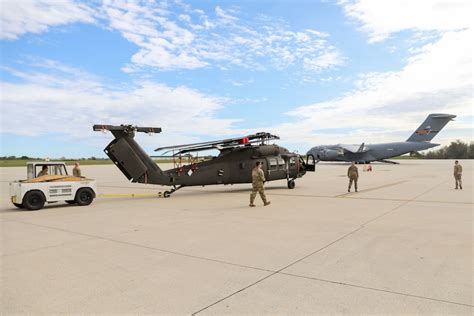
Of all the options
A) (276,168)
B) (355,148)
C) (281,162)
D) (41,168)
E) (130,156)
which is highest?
(355,148)

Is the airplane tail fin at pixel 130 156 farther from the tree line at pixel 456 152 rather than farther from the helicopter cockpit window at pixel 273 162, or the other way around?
the tree line at pixel 456 152

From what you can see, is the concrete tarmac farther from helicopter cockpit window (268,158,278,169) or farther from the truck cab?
helicopter cockpit window (268,158,278,169)

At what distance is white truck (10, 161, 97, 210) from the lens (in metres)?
11.4

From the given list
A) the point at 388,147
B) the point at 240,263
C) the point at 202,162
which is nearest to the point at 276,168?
the point at 202,162

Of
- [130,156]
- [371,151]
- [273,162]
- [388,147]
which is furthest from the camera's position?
[371,151]

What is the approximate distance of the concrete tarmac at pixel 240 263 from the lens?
3945 millimetres

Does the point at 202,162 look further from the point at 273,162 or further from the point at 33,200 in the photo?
the point at 33,200

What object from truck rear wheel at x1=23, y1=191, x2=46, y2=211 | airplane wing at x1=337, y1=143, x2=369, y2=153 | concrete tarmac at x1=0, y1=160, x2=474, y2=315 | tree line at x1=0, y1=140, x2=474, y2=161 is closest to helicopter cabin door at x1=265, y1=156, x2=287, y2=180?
concrete tarmac at x1=0, y1=160, x2=474, y2=315

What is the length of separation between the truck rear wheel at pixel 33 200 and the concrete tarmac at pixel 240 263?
1117mm

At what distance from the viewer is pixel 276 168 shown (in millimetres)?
17438

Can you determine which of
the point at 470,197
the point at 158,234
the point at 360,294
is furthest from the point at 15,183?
the point at 470,197

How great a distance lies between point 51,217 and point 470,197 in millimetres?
15409

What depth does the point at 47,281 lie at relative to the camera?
4.68 meters

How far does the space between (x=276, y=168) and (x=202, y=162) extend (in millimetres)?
4252
